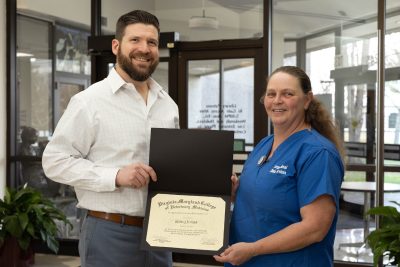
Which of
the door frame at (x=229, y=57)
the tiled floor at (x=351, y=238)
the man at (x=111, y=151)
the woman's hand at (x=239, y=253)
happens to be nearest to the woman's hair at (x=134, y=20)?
the man at (x=111, y=151)

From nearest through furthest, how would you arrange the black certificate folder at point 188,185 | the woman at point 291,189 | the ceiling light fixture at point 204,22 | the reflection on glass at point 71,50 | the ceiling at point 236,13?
the woman at point 291,189
the black certificate folder at point 188,185
the ceiling at point 236,13
the ceiling light fixture at point 204,22
the reflection on glass at point 71,50

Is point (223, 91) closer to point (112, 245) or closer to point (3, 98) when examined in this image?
point (3, 98)

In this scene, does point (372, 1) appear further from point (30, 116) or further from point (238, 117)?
point (30, 116)

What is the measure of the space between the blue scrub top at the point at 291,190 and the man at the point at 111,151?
1.33 ft

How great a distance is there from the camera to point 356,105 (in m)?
4.33

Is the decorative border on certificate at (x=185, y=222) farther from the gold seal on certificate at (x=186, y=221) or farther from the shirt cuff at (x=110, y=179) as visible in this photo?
the shirt cuff at (x=110, y=179)

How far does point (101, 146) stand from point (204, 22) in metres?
3.03

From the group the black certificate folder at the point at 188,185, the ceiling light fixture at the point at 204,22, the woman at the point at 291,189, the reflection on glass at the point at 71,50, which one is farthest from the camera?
the reflection on glass at the point at 71,50

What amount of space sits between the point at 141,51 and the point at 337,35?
9.69 feet

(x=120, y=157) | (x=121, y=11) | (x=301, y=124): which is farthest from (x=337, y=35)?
(x=120, y=157)

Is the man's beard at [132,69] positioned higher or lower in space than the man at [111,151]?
higher

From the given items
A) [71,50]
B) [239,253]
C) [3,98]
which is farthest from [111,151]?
[3,98]

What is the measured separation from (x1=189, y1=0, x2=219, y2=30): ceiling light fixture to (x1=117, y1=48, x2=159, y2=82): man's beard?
9.37ft

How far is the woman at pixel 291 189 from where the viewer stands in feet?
5.33
